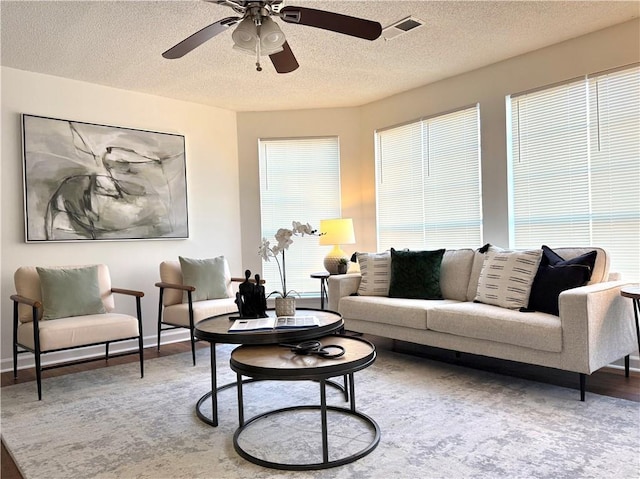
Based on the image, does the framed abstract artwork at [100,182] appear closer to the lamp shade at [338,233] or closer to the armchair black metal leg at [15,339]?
the armchair black metal leg at [15,339]

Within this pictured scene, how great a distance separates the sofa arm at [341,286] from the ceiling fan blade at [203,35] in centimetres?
238

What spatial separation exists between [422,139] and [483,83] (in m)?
0.82

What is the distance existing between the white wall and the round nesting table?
8.18ft

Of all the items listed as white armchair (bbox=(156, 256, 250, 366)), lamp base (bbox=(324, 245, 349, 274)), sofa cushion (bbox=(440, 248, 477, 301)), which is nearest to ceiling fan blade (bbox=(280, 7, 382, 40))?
sofa cushion (bbox=(440, 248, 477, 301))

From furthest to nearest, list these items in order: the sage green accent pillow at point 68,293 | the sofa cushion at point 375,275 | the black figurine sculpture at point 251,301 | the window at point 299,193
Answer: the window at point 299,193 → the sofa cushion at point 375,275 → the sage green accent pillow at point 68,293 → the black figurine sculpture at point 251,301

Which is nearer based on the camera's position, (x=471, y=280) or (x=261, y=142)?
(x=471, y=280)

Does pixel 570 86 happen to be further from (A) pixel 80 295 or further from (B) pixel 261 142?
(A) pixel 80 295

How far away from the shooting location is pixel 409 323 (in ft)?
11.7

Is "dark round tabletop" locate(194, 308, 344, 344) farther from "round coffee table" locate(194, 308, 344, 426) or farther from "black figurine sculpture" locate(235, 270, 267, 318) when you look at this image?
"black figurine sculpture" locate(235, 270, 267, 318)

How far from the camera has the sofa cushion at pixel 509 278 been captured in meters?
3.22

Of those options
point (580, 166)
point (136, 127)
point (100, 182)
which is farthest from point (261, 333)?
point (136, 127)

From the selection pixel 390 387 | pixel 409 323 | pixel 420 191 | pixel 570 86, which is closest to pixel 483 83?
pixel 570 86

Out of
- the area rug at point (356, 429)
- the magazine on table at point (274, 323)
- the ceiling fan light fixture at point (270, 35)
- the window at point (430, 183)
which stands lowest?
the area rug at point (356, 429)

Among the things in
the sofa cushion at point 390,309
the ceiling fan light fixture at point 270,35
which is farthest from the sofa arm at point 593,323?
the ceiling fan light fixture at point 270,35
